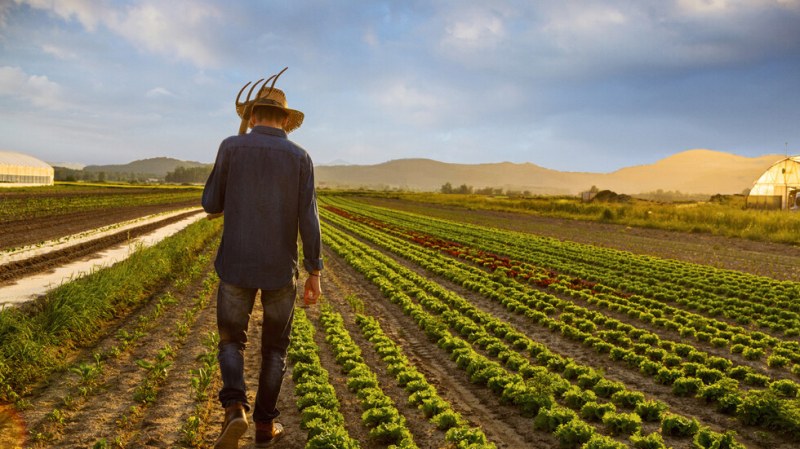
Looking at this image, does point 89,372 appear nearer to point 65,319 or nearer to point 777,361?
point 65,319

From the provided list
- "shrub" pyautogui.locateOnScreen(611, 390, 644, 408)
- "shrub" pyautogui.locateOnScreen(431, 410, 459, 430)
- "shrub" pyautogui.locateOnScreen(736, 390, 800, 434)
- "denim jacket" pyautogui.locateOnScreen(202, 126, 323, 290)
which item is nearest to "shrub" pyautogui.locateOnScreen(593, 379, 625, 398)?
"shrub" pyautogui.locateOnScreen(611, 390, 644, 408)

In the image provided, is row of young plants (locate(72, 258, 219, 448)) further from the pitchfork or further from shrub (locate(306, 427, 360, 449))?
the pitchfork

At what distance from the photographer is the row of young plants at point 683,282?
36.6 feet

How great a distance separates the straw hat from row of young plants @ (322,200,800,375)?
311 inches

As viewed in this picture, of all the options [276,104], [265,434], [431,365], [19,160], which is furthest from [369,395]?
[19,160]

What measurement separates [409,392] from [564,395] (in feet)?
6.08

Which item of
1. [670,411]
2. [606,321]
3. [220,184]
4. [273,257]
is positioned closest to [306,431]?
[273,257]

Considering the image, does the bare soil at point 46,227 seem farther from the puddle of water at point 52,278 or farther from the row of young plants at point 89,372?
the row of young plants at point 89,372

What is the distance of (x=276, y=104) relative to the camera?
387 centimetres

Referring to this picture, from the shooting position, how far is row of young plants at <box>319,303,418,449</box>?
4.90 m

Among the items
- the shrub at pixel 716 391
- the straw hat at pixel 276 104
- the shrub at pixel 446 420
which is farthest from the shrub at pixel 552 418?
the straw hat at pixel 276 104

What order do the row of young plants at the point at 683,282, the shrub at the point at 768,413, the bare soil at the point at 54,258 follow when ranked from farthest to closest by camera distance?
1. the bare soil at the point at 54,258
2. the row of young plants at the point at 683,282
3. the shrub at the point at 768,413

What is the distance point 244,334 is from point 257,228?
0.85 metres

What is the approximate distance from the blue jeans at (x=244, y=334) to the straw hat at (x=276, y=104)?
1.31 meters
